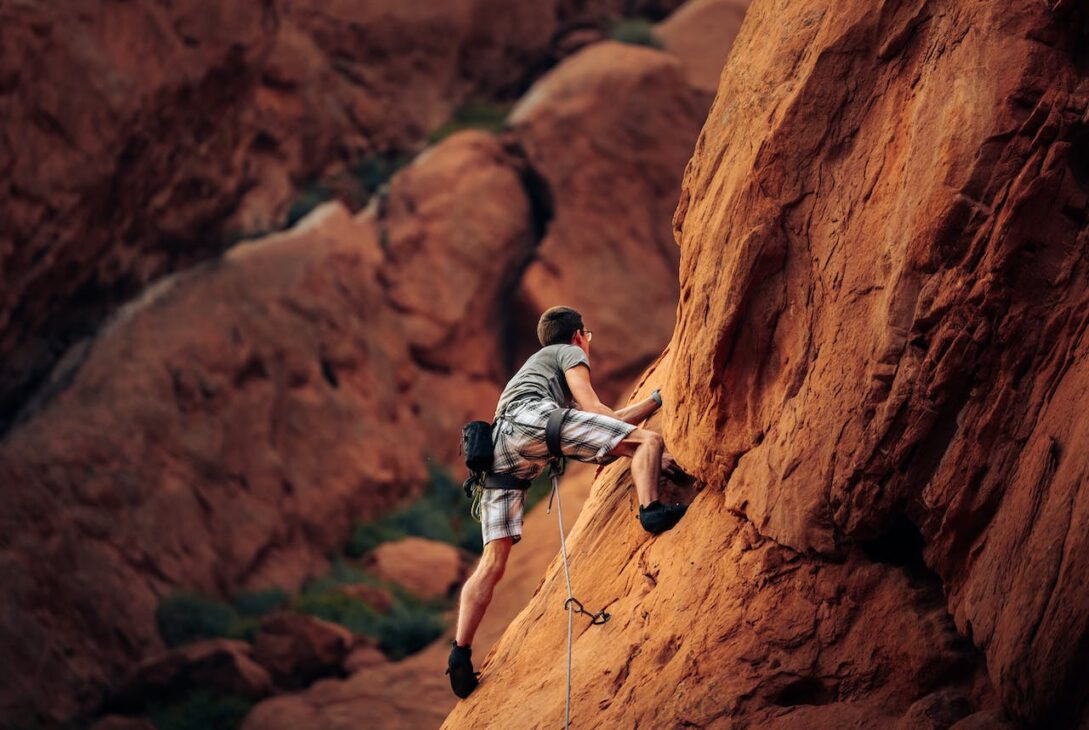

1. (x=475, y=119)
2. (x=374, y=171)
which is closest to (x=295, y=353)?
(x=374, y=171)

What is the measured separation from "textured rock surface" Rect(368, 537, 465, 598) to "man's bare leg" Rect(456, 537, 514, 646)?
9.35 meters

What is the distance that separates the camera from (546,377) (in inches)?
325

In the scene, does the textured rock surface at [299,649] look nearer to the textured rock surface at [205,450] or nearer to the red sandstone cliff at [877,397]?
the textured rock surface at [205,450]

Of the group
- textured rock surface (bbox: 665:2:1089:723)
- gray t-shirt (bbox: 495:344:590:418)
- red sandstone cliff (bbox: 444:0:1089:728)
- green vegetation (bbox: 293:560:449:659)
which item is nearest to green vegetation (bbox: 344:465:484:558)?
green vegetation (bbox: 293:560:449:659)

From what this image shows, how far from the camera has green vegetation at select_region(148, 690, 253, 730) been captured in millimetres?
13773

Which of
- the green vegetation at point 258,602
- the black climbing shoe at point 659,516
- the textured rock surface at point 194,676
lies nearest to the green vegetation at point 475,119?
the green vegetation at point 258,602

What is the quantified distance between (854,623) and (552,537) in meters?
10.1

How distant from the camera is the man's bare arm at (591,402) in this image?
7879 millimetres

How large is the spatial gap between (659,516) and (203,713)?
8097 millimetres

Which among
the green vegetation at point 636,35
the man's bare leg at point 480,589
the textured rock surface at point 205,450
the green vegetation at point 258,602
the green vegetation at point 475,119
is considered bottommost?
the green vegetation at point 258,602

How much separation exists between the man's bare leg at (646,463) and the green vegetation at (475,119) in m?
17.1

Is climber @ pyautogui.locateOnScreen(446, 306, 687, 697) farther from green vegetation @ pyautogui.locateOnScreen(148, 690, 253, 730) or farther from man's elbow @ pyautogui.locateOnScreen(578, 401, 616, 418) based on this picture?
green vegetation @ pyautogui.locateOnScreen(148, 690, 253, 730)

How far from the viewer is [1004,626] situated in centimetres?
563

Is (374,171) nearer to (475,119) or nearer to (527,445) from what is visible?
(475,119)
